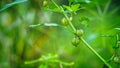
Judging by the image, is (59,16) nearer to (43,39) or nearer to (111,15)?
(43,39)

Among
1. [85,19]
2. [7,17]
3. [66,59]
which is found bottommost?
[66,59]

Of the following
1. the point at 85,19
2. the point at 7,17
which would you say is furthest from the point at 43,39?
the point at 85,19

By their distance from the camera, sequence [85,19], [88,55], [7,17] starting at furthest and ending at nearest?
1. [7,17]
2. [88,55]
3. [85,19]

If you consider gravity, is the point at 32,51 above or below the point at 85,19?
below

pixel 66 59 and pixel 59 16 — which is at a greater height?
pixel 59 16

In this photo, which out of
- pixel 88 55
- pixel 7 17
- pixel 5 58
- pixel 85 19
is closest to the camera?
pixel 85 19

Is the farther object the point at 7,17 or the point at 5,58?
the point at 7,17

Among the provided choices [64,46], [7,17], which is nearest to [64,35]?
[64,46]

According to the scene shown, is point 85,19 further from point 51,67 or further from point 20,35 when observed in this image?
point 20,35

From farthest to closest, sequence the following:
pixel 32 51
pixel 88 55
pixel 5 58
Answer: pixel 32 51, pixel 5 58, pixel 88 55

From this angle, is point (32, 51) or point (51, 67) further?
point (32, 51)
